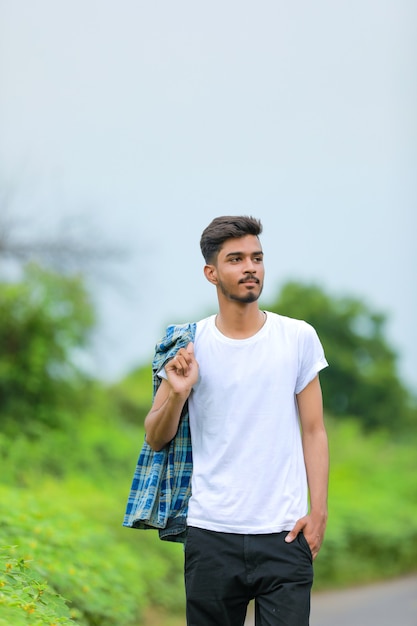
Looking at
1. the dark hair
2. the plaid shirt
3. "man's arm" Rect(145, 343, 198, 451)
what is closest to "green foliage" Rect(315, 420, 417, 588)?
the plaid shirt

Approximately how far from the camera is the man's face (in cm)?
377

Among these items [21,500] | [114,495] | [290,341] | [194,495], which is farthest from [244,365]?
[114,495]

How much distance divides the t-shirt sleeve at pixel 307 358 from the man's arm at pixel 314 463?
3 centimetres

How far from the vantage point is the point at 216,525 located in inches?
145

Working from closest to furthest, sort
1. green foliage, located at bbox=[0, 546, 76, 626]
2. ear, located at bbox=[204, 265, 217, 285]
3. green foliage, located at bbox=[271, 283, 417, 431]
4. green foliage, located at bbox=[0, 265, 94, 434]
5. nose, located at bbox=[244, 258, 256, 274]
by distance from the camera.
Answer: green foliage, located at bbox=[0, 546, 76, 626] → nose, located at bbox=[244, 258, 256, 274] → ear, located at bbox=[204, 265, 217, 285] → green foliage, located at bbox=[0, 265, 94, 434] → green foliage, located at bbox=[271, 283, 417, 431]

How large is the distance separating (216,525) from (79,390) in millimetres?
10504

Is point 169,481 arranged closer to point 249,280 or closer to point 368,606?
point 249,280

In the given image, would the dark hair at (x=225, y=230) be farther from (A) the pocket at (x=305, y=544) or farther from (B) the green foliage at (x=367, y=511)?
(B) the green foliage at (x=367, y=511)

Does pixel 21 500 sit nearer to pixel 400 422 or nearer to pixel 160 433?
pixel 160 433

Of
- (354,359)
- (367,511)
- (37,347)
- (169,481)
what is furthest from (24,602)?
(354,359)

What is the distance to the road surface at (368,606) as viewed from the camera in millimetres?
8641

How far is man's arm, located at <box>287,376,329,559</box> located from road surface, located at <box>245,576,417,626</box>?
508cm

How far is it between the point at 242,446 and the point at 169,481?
1.14ft

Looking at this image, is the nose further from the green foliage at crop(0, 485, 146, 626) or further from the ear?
the green foliage at crop(0, 485, 146, 626)
